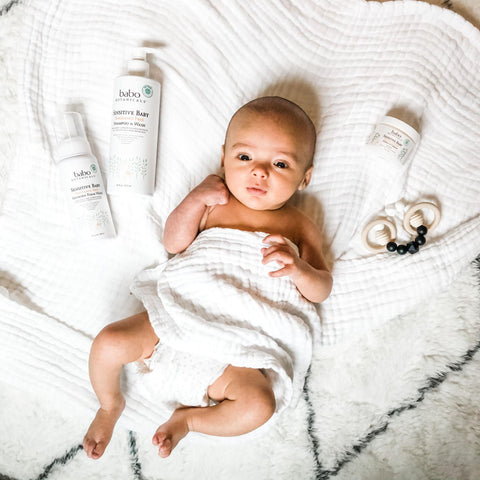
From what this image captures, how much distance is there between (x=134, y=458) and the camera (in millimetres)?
1267

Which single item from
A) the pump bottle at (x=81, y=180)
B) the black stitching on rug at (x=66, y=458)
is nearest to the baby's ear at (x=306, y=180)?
the pump bottle at (x=81, y=180)

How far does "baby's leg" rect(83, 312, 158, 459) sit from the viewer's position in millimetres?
1019

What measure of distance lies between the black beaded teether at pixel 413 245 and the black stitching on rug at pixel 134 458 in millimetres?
855

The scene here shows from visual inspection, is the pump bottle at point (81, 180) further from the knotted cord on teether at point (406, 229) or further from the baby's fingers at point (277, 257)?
the knotted cord on teether at point (406, 229)

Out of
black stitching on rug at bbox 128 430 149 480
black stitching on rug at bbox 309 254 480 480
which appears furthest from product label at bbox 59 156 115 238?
black stitching on rug at bbox 309 254 480 480

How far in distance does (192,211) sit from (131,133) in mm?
238

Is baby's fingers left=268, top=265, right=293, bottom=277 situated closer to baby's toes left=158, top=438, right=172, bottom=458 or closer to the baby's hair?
the baby's hair

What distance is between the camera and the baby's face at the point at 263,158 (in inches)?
39.8

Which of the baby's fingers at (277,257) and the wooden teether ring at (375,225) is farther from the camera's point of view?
the wooden teether ring at (375,225)

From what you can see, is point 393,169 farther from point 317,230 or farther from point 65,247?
point 65,247

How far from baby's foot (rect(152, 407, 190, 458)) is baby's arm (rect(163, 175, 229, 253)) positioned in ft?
1.29

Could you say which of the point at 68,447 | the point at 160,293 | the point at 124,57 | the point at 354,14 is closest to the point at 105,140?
the point at 124,57

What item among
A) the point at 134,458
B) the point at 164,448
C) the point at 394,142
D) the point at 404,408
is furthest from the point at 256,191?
the point at 134,458

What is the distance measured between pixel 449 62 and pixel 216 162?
0.66 metres
